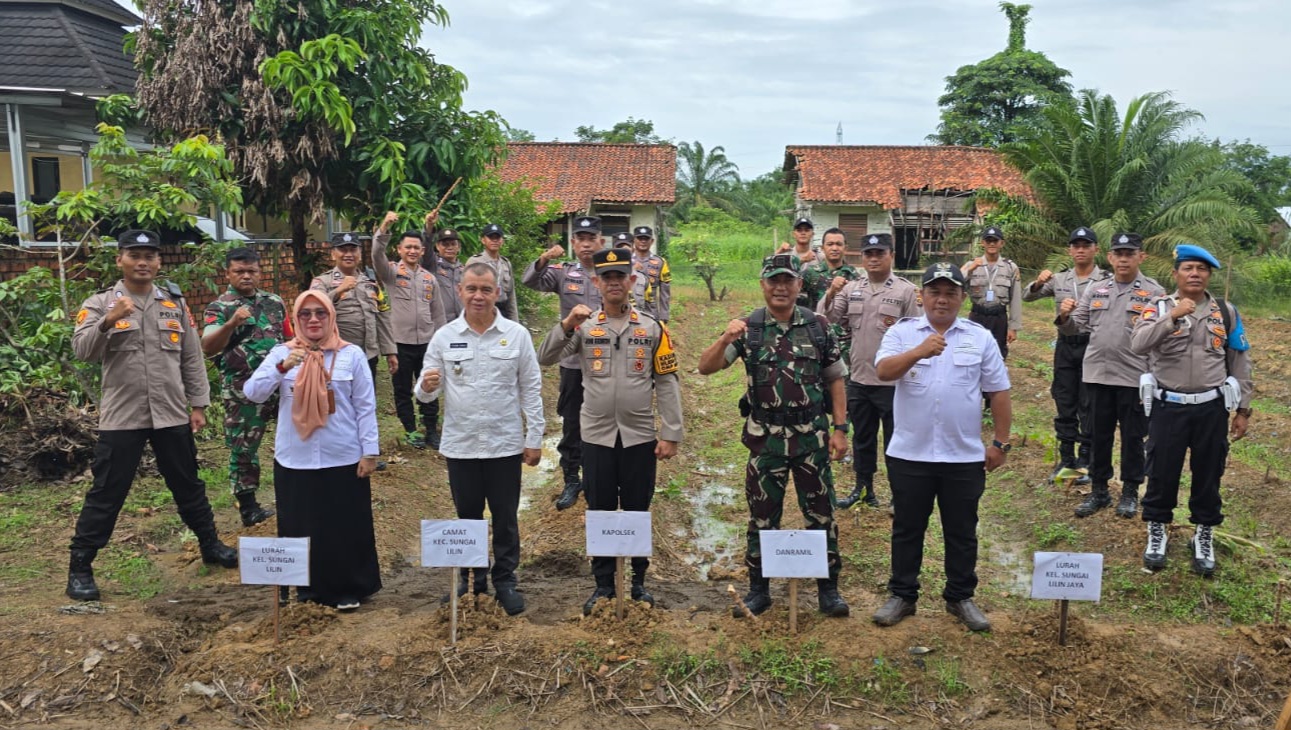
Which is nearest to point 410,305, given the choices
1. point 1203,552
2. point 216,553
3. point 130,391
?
point 216,553

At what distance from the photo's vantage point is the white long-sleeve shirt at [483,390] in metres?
4.69

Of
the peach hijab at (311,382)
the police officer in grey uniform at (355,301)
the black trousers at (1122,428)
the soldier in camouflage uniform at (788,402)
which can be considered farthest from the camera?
the police officer in grey uniform at (355,301)

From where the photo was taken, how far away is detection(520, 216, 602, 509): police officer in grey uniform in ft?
22.0

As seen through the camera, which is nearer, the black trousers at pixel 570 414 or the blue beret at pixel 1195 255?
the blue beret at pixel 1195 255

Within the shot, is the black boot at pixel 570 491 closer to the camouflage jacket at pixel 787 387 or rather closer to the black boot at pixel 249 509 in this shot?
the black boot at pixel 249 509

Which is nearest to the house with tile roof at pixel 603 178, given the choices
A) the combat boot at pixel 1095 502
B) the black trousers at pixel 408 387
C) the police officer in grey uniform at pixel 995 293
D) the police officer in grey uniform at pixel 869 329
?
the black trousers at pixel 408 387

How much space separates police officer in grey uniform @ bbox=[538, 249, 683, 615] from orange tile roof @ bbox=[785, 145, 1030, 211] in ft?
82.5

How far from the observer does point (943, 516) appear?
4.51 meters

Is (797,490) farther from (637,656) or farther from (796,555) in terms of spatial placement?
(637,656)

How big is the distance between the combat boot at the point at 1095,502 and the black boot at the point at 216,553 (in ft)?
18.6

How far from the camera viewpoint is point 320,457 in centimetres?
470

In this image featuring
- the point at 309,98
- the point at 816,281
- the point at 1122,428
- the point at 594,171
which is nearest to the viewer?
the point at 1122,428

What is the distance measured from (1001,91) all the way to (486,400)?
3391cm

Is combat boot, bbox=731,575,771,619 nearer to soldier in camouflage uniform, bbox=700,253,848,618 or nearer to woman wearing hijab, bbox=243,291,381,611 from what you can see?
soldier in camouflage uniform, bbox=700,253,848,618
